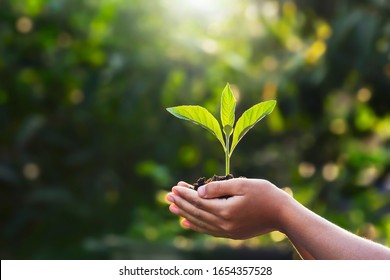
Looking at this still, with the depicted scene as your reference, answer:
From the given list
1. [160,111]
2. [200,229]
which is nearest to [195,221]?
[200,229]

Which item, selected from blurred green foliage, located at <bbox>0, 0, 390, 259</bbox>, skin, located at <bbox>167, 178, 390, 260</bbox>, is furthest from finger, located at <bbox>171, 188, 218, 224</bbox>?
blurred green foliage, located at <bbox>0, 0, 390, 259</bbox>

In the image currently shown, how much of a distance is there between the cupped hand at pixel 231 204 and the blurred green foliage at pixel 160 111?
79cm

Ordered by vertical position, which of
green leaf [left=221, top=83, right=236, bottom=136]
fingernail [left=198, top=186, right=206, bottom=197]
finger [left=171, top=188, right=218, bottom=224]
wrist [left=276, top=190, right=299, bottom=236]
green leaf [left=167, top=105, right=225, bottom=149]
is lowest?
wrist [left=276, top=190, right=299, bottom=236]

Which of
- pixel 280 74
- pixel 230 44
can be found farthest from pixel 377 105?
pixel 230 44

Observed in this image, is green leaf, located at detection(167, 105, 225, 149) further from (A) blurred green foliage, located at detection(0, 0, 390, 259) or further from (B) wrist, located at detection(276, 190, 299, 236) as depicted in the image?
(A) blurred green foliage, located at detection(0, 0, 390, 259)

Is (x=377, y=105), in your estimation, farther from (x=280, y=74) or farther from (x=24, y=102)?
(x=24, y=102)

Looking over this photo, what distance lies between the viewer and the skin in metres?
0.35

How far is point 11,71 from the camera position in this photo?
57.5 inches

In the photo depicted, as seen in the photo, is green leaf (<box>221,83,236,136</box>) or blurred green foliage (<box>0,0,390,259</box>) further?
blurred green foliage (<box>0,0,390,259</box>)

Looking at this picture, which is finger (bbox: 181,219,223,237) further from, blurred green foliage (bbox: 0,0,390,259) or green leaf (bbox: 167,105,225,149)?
blurred green foliage (bbox: 0,0,390,259)

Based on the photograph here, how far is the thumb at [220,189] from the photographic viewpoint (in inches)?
14.6

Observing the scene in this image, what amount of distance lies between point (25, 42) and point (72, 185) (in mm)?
324

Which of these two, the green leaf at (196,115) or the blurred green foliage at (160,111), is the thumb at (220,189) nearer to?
the green leaf at (196,115)

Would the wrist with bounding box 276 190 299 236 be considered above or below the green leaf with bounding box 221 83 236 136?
below
